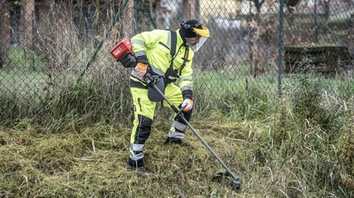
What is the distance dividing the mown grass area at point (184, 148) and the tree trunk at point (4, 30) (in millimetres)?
706

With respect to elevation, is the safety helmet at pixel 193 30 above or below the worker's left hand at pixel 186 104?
above

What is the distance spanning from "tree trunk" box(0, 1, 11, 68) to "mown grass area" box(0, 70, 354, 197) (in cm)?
71

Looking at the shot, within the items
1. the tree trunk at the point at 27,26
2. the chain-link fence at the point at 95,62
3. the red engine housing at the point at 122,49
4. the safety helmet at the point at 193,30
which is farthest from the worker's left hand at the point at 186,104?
the tree trunk at the point at 27,26

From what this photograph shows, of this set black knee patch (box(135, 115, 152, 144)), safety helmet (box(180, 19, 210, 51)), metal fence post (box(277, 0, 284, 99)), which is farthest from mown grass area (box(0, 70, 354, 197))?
safety helmet (box(180, 19, 210, 51))

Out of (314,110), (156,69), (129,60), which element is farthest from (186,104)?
(314,110)

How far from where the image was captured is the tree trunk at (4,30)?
6.42 metres

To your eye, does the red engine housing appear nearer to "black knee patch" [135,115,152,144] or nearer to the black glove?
the black glove

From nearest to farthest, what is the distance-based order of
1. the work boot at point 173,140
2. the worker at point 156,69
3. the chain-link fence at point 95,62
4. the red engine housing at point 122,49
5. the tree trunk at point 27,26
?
the red engine housing at point 122,49 → the worker at point 156,69 → the work boot at point 173,140 → the chain-link fence at point 95,62 → the tree trunk at point 27,26

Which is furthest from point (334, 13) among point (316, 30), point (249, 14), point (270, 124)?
point (270, 124)

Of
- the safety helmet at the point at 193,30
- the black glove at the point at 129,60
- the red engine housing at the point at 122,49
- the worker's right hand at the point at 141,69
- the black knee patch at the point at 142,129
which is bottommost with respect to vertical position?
the black knee patch at the point at 142,129

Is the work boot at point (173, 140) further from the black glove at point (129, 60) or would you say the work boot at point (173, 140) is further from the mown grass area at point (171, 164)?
the black glove at point (129, 60)

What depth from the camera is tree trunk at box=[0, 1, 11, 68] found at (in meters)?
6.42

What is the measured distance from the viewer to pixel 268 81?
24.0 feet

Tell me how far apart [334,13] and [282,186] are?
15.2 ft
